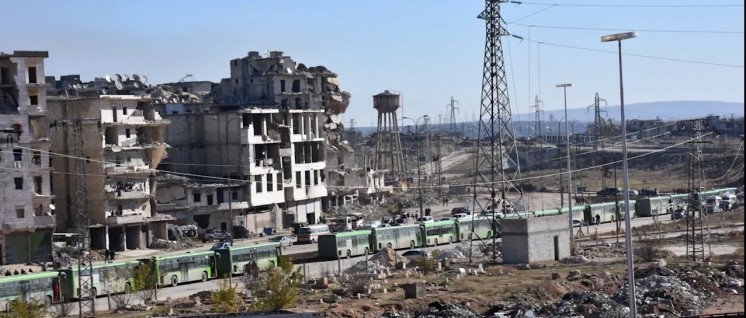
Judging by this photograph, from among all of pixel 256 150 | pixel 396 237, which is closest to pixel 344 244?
pixel 396 237

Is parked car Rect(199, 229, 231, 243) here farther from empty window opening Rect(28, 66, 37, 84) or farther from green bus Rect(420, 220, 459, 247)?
empty window opening Rect(28, 66, 37, 84)

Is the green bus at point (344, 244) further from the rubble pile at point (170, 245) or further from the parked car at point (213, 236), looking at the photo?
the parked car at point (213, 236)

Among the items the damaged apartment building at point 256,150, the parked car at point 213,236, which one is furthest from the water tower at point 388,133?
the parked car at point 213,236

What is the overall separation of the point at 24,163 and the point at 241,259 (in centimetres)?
1088

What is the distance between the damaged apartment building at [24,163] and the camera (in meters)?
53.4

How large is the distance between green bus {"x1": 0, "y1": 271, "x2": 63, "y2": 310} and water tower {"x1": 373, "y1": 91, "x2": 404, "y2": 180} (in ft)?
209

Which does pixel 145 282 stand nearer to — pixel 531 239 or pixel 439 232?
pixel 531 239

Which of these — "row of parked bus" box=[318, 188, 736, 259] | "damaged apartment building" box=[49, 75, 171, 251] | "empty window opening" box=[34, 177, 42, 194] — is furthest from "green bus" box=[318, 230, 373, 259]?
"empty window opening" box=[34, 177, 42, 194]

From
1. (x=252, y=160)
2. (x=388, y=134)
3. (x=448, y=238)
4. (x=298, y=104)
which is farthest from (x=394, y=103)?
(x=448, y=238)

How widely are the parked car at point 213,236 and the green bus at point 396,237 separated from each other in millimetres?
9320

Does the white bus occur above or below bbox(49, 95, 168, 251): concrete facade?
below

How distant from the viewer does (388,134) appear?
11738cm

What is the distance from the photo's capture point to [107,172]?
2402 inches

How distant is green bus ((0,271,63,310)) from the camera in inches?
1592
